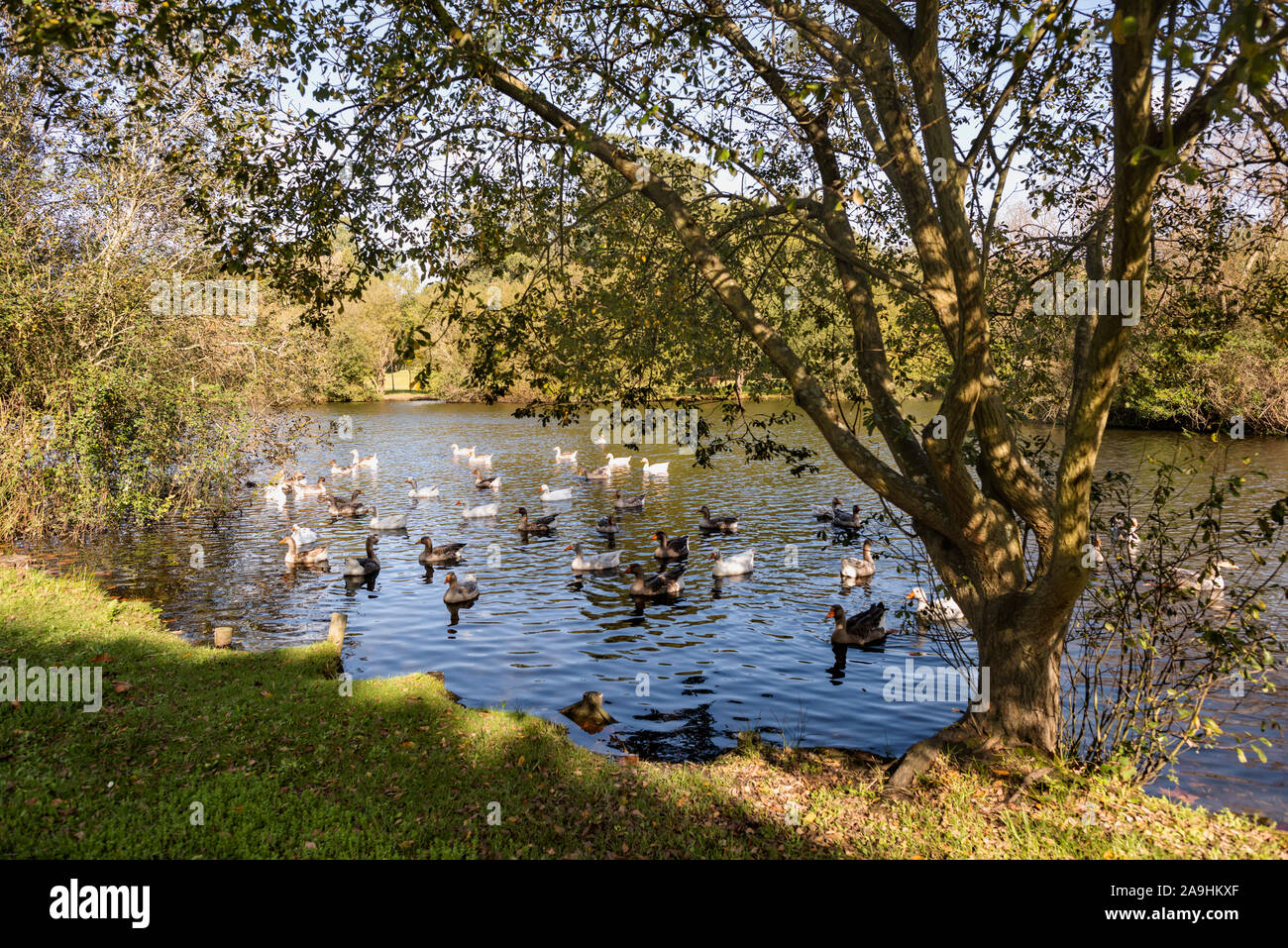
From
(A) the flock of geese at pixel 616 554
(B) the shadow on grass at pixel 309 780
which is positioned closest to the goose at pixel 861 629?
(A) the flock of geese at pixel 616 554

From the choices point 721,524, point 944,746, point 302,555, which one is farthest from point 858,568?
point 302,555

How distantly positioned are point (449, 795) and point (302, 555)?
1603 centimetres

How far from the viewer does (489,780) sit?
29.8 ft

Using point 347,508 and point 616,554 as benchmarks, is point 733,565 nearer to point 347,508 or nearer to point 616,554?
point 616,554

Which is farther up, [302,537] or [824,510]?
[824,510]

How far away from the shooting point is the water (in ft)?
41.4

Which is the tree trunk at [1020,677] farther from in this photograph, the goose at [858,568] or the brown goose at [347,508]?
the brown goose at [347,508]

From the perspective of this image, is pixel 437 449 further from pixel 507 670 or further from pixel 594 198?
pixel 594 198

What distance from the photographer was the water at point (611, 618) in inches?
A: 497

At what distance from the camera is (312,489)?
33156 mm

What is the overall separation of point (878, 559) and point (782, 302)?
43.3 feet

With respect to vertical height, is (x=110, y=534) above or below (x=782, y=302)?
below
